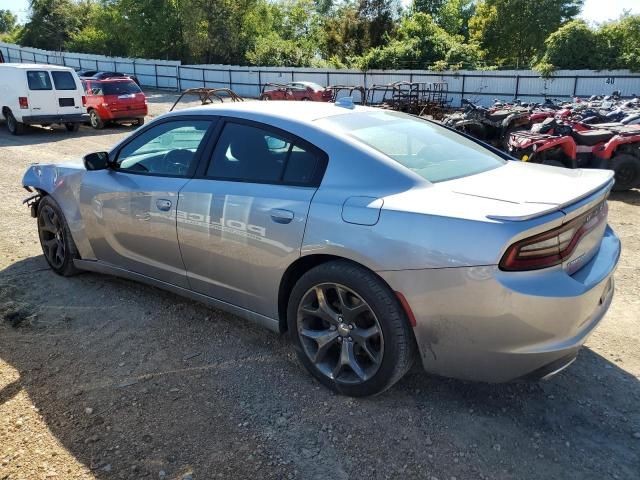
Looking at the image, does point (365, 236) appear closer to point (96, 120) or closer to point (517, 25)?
point (96, 120)

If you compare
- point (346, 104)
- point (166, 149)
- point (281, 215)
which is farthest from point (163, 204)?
point (346, 104)

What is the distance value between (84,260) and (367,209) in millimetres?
2846

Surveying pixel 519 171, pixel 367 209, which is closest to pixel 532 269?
pixel 367 209

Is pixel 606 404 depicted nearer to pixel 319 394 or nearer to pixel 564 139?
pixel 319 394

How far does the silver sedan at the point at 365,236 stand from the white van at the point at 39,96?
12630 mm

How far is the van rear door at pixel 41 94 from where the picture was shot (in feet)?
48.2

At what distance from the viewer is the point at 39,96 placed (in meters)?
14.8

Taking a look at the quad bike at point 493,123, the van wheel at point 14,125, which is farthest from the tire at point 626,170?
the van wheel at point 14,125

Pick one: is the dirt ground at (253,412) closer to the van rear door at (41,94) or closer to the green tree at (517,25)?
the van rear door at (41,94)

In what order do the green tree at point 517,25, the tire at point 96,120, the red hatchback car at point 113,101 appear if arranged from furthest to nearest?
the green tree at point 517,25 → the tire at point 96,120 → the red hatchback car at point 113,101

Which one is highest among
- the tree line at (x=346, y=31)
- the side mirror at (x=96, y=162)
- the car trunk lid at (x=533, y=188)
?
the tree line at (x=346, y=31)

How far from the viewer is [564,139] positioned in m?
8.24

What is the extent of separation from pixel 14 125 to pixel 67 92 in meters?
1.80

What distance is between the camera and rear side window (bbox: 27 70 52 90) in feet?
48.1
